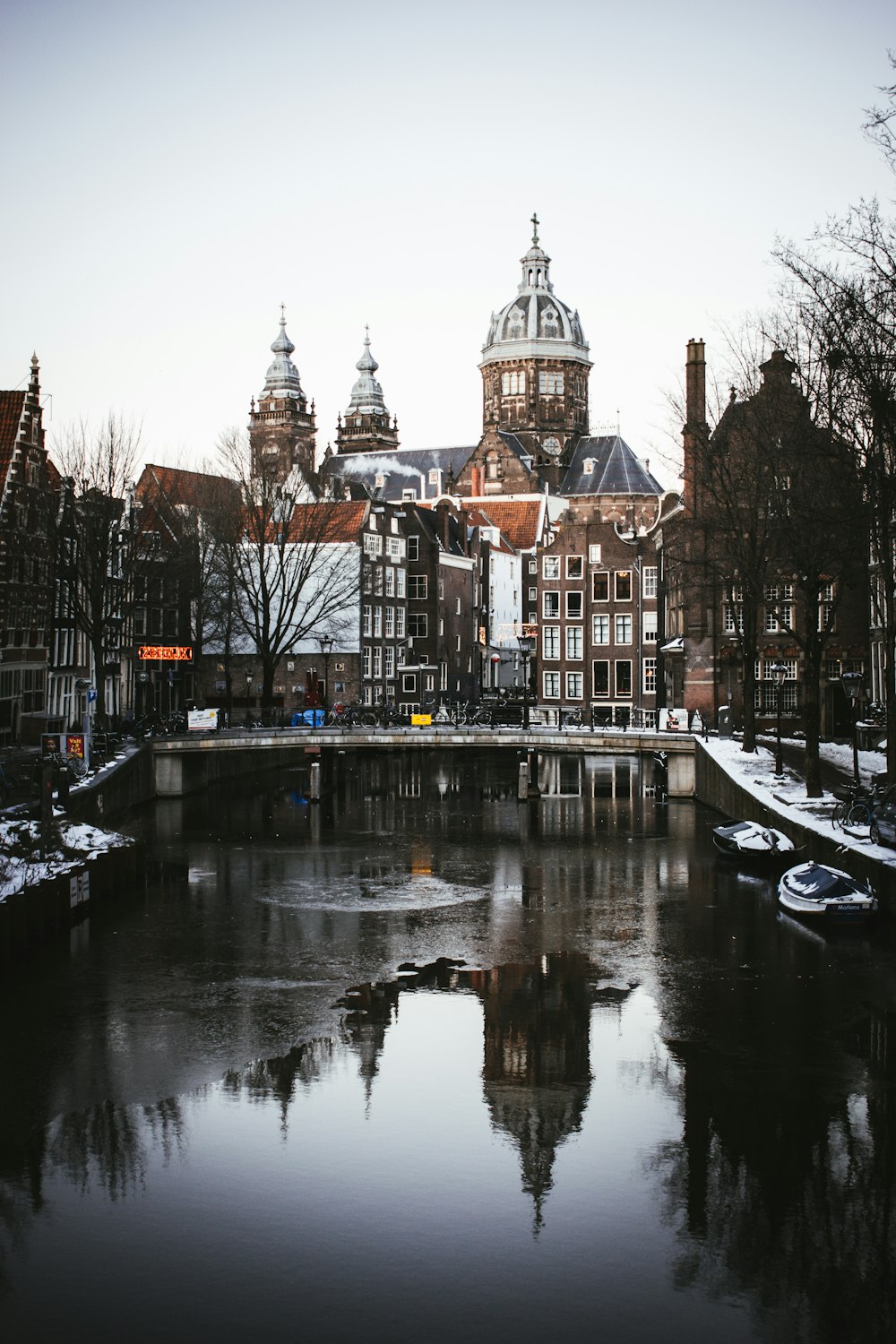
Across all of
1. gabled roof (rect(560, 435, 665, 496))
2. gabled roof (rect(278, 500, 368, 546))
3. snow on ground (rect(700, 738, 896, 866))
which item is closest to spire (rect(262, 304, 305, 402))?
gabled roof (rect(560, 435, 665, 496))

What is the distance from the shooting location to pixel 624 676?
85.9m

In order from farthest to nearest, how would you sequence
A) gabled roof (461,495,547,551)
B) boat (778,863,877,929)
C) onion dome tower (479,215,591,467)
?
1. onion dome tower (479,215,591,467)
2. gabled roof (461,495,547,551)
3. boat (778,863,877,929)

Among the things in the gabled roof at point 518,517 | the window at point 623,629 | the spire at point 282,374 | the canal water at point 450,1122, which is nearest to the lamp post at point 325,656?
the window at point 623,629

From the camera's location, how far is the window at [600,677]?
86188 millimetres

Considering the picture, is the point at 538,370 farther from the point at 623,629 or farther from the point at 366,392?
the point at 623,629

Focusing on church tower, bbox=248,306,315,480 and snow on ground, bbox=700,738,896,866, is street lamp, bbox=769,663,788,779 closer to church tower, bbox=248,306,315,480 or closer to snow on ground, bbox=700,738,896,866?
snow on ground, bbox=700,738,896,866

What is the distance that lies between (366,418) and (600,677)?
9751 centimetres

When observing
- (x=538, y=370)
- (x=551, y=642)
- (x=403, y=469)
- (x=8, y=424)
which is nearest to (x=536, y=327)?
(x=538, y=370)

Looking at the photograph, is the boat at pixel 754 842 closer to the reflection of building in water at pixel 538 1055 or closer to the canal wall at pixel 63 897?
the reflection of building in water at pixel 538 1055

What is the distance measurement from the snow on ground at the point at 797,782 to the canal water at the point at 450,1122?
8.29ft

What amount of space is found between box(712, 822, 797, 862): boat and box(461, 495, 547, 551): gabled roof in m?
88.0

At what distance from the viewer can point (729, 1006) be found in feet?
87.6

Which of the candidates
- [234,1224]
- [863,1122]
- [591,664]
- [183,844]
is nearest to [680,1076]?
[863,1122]

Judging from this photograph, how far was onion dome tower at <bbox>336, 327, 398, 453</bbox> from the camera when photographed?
174875 mm
